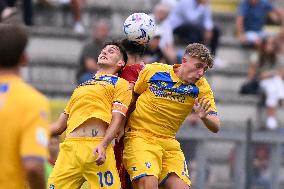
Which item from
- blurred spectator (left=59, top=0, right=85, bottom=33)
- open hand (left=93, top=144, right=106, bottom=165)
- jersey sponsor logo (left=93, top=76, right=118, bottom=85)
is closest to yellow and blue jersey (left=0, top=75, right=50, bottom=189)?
open hand (left=93, top=144, right=106, bottom=165)

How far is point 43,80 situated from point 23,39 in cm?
1007

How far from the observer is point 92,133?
31.2 ft

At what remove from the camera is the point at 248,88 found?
17547 mm

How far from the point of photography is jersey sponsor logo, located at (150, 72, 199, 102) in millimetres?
9844

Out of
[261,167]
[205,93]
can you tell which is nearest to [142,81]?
[205,93]

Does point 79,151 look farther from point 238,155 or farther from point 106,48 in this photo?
point 238,155

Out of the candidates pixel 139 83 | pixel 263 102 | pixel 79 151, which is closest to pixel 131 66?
pixel 139 83

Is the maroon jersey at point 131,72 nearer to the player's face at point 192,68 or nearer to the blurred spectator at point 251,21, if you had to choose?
the player's face at point 192,68

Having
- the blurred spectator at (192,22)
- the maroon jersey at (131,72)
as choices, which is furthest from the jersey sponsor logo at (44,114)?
the blurred spectator at (192,22)

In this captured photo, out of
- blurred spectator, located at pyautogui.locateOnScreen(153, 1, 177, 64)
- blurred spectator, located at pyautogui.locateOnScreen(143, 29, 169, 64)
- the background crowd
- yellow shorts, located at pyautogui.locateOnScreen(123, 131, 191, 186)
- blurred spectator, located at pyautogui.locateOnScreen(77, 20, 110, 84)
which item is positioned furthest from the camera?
blurred spectator, located at pyautogui.locateOnScreen(153, 1, 177, 64)

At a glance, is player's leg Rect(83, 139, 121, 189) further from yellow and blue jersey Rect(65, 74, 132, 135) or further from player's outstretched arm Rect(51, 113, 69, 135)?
player's outstretched arm Rect(51, 113, 69, 135)

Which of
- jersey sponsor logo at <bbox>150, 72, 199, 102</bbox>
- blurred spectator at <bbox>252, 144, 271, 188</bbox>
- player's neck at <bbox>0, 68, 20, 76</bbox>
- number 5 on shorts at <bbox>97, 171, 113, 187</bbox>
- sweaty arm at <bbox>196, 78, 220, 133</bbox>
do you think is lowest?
blurred spectator at <bbox>252, 144, 271, 188</bbox>

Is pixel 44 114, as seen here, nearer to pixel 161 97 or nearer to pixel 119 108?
pixel 119 108

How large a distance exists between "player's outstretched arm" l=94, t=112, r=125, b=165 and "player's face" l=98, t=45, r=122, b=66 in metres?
0.54
